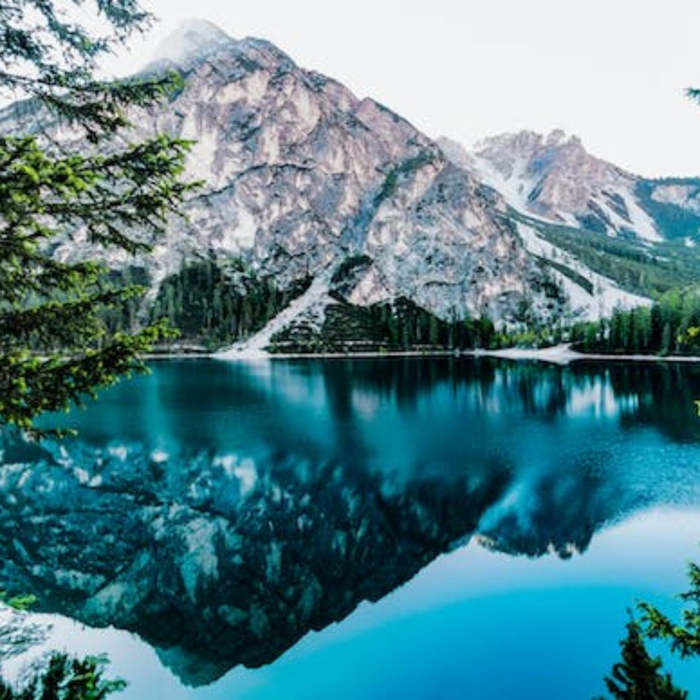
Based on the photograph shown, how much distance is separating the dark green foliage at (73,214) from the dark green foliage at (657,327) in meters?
144

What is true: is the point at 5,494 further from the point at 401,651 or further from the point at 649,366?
the point at 649,366

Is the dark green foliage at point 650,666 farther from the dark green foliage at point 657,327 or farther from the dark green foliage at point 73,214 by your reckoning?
the dark green foliage at point 657,327

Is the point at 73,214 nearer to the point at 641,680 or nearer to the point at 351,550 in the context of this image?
the point at 641,680

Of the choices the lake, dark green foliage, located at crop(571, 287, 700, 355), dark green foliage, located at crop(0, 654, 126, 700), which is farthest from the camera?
dark green foliage, located at crop(571, 287, 700, 355)

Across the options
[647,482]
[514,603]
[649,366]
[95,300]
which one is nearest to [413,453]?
[647,482]

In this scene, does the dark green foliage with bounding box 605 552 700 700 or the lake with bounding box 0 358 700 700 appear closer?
the dark green foliage with bounding box 605 552 700 700

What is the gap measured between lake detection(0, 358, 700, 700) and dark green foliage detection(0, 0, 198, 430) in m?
16.2

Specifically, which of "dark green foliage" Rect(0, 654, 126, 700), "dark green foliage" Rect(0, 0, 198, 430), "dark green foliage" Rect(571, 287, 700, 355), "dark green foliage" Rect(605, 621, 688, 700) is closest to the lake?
"dark green foliage" Rect(605, 621, 688, 700)

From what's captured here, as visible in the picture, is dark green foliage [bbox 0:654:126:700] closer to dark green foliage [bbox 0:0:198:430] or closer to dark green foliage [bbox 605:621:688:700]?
dark green foliage [bbox 0:0:198:430]

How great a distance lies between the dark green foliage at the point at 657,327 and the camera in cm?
13873

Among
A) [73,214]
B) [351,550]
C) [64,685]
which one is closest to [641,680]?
[64,685]

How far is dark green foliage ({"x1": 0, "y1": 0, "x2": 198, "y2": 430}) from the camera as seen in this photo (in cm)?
719

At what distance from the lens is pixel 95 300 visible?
7785mm

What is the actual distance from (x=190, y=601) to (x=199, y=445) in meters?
29.2
